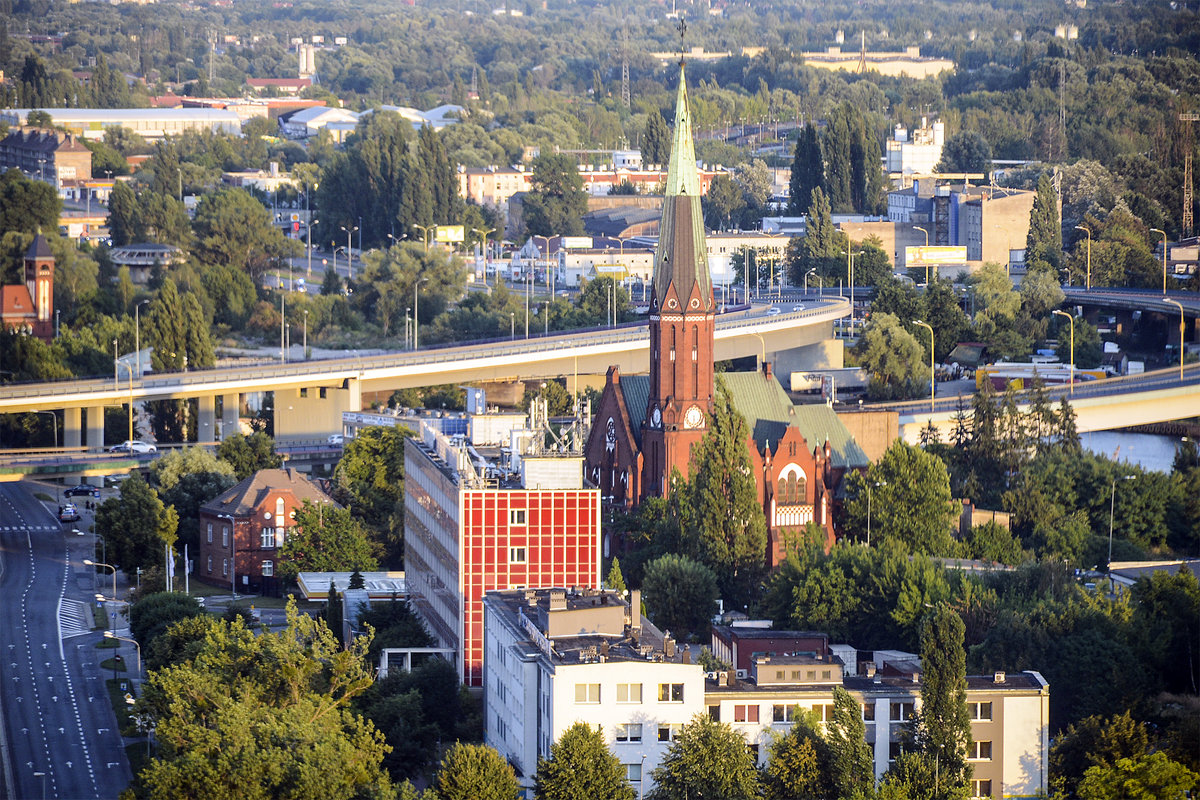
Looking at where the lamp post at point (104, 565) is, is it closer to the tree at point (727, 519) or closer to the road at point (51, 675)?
the road at point (51, 675)

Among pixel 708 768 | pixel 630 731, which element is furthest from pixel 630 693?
pixel 708 768

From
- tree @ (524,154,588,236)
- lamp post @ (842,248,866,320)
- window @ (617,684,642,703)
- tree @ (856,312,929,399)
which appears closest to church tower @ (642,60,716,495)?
window @ (617,684,642,703)

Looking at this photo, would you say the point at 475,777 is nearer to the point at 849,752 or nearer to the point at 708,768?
the point at 708,768

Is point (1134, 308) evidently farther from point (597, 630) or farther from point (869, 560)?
point (597, 630)

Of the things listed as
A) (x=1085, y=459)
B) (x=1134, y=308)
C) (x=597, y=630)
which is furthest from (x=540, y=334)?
(x=597, y=630)

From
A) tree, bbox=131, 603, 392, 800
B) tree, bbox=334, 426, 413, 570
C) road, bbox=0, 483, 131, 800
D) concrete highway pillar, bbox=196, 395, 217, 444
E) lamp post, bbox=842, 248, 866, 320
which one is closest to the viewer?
tree, bbox=131, 603, 392, 800

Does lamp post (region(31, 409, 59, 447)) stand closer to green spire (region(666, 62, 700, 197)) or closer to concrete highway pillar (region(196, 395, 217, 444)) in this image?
concrete highway pillar (region(196, 395, 217, 444))
